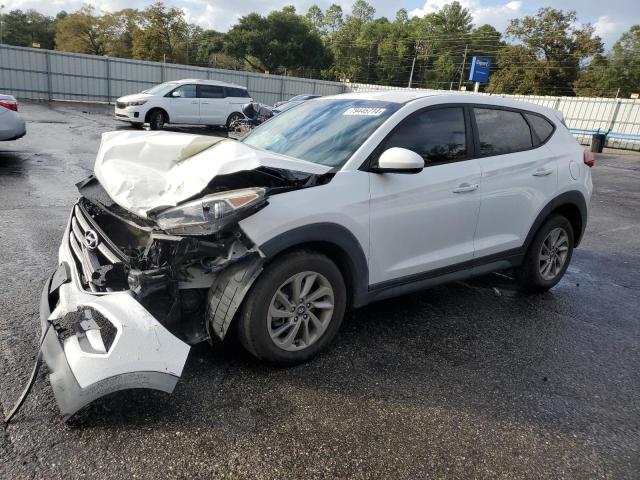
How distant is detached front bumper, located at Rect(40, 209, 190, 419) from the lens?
2.30m

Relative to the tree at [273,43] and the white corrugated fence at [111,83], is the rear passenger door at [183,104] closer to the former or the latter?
the white corrugated fence at [111,83]

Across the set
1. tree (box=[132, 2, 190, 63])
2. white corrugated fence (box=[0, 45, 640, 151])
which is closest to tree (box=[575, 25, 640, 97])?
white corrugated fence (box=[0, 45, 640, 151])

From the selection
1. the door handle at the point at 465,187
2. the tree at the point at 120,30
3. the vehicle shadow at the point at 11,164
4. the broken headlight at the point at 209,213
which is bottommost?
the vehicle shadow at the point at 11,164

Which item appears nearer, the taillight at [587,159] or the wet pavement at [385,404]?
the wet pavement at [385,404]

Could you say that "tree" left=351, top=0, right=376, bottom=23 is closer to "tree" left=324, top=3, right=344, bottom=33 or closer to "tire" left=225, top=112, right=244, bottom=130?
"tree" left=324, top=3, right=344, bottom=33

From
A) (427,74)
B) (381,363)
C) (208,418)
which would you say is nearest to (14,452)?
(208,418)

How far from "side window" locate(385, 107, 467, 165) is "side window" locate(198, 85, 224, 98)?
15.5 metres

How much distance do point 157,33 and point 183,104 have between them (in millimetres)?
48898

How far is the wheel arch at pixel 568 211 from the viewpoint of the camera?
4434 millimetres

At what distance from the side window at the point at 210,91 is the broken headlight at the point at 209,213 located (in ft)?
53.4

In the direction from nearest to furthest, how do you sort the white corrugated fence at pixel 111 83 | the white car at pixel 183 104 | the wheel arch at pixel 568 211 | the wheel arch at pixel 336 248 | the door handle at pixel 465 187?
1. the wheel arch at pixel 336 248
2. the door handle at pixel 465 187
3. the wheel arch at pixel 568 211
4. the white car at pixel 183 104
5. the white corrugated fence at pixel 111 83

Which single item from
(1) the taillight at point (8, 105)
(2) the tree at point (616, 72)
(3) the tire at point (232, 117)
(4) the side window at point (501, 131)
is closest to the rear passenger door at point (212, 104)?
(3) the tire at point (232, 117)

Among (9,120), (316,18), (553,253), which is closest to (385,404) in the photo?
(553,253)

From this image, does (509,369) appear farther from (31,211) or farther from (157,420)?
(31,211)
